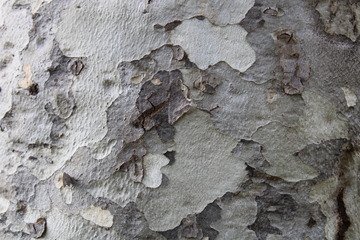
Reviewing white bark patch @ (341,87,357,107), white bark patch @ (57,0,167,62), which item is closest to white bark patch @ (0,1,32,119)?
white bark patch @ (57,0,167,62)

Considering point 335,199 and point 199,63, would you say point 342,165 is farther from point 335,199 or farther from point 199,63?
point 199,63

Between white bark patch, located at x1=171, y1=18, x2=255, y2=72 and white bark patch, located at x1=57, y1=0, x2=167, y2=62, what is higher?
white bark patch, located at x1=57, y1=0, x2=167, y2=62

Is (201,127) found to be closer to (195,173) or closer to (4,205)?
(195,173)

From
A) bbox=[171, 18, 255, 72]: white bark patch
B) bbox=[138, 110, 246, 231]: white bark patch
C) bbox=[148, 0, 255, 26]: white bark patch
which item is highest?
bbox=[148, 0, 255, 26]: white bark patch

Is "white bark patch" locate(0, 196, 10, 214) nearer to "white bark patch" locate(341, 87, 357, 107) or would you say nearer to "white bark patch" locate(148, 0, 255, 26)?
"white bark patch" locate(148, 0, 255, 26)

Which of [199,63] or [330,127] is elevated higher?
[199,63]

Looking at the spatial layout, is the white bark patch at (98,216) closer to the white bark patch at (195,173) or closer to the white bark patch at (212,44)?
the white bark patch at (195,173)

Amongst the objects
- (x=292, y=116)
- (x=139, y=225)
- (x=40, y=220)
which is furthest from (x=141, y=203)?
(x=292, y=116)

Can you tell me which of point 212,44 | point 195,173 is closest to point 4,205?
point 195,173
